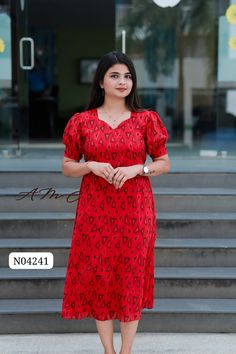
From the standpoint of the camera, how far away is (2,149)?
6410 mm

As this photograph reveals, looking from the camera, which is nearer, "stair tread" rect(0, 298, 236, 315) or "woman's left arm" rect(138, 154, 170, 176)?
"woman's left arm" rect(138, 154, 170, 176)

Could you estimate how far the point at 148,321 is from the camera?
372 cm

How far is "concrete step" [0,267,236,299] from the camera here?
3881 mm

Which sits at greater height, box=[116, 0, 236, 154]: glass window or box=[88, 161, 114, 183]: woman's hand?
box=[116, 0, 236, 154]: glass window

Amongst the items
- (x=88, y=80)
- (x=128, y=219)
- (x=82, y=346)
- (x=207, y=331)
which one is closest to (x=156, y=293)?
(x=207, y=331)

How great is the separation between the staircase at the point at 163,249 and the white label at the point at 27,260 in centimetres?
3

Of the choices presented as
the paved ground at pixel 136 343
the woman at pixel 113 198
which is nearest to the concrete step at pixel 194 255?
the paved ground at pixel 136 343

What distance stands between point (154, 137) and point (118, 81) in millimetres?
326

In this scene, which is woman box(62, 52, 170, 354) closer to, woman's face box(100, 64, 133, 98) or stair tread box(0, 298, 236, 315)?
woman's face box(100, 64, 133, 98)

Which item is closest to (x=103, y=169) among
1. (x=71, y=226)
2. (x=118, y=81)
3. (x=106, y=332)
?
(x=118, y=81)

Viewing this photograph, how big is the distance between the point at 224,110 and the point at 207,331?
11.6 feet

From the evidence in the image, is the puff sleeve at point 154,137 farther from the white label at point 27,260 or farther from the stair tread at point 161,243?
the white label at point 27,260

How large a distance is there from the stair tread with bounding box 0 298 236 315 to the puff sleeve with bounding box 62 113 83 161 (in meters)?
1.17

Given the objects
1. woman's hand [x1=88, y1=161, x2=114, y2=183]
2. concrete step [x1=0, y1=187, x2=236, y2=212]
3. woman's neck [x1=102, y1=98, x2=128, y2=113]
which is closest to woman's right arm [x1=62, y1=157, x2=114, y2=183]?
woman's hand [x1=88, y1=161, x2=114, y2=183]
